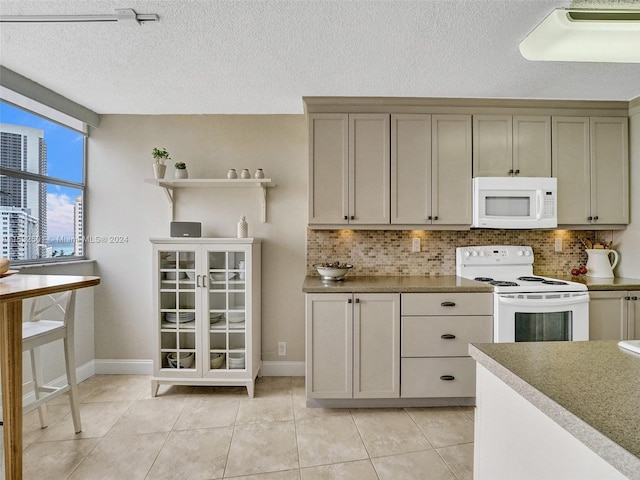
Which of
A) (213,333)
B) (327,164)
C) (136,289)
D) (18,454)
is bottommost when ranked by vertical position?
(18,454)

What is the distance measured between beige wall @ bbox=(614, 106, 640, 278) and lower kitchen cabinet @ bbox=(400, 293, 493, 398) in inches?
55.7

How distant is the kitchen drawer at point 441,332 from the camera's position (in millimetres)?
2514

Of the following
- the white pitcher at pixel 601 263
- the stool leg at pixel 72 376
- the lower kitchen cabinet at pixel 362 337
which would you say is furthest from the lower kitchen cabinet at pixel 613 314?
the stool leg at pixel 72 376

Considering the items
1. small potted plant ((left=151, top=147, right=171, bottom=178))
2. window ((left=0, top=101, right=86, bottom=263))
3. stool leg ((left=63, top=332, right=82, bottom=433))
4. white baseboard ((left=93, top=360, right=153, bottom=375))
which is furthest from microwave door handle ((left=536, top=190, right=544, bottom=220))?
window ((left=0, top=101, right=86, bottom=263))

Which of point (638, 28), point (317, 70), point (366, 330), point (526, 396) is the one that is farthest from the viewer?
point (366, 330)

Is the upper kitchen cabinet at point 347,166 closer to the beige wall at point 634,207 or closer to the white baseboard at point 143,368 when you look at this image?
the white baseboard at point 143,368

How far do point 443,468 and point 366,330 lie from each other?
36.4 inches

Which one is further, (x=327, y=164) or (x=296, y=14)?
(x=327, y=164)

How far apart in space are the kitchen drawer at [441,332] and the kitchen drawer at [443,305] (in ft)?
0.13

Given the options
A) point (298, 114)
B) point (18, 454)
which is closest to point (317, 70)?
point (298, 114)

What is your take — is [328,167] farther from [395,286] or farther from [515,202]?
[515,202]

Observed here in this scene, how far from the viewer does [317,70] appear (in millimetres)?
2297

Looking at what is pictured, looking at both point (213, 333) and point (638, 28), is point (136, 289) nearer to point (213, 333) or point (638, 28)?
point (213, 333)

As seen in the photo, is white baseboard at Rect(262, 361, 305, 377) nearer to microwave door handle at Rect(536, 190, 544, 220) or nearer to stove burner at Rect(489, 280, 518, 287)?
stove burner at Rect(489, 280, 518, 287)
